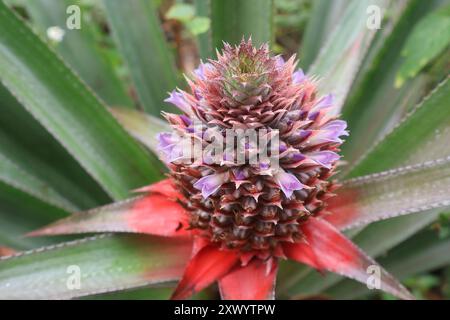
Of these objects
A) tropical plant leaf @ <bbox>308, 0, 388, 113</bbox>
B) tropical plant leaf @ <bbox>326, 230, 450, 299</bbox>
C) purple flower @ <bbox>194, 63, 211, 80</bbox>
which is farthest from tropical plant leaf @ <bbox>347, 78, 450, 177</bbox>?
purple flower @ <bbox>194, 63, 211, 80</bbox>

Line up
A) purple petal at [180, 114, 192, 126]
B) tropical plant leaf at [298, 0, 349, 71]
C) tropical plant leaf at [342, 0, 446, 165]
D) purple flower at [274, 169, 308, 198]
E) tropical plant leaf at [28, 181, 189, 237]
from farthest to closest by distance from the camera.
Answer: tropical plant leaf at [298, 0, 349, 71]
tropical plant leaf at [342, 0, 446, 165]
tropical plant leaf at [28, 181, 189, 237]
purple petal at [180, 114, 192, 126]
purple flower at [274, 169, 308, 198]

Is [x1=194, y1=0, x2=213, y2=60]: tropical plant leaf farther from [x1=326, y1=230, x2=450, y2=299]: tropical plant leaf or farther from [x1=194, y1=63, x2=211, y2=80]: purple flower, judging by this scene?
[x1=326, y1=230, x2=450, y2=299]: tropical plant leaf

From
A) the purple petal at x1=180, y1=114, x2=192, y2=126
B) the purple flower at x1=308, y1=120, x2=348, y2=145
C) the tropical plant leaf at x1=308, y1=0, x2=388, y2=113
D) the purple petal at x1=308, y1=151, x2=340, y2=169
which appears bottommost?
the purple petal at x1=308, y1=151, x2=340, y2=169

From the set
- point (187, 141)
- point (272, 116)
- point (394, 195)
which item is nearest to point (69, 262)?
point (187, 141)

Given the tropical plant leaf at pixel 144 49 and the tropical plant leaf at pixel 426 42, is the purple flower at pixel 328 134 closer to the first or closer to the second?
the tropical plant leaf at pixel 426 42

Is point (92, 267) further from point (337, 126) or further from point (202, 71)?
point (337, 126)

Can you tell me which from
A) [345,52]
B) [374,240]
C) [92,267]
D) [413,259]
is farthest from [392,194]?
[92,267]

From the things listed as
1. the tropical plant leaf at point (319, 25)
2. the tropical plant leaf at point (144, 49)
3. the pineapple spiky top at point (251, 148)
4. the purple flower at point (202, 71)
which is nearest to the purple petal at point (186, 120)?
the pineapple spiky top at point (251, 148)

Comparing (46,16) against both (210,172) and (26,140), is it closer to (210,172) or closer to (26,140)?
(26,140)
